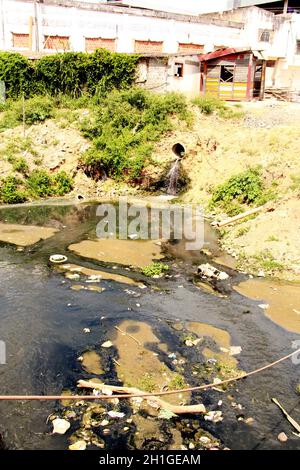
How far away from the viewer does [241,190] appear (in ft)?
51.0

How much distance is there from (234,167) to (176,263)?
6.41m

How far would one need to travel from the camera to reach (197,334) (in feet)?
28.8

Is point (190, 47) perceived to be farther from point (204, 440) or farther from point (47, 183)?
point (204, 440)

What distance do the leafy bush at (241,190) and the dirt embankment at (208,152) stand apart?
368 millimetres

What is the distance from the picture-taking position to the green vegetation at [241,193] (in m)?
15.1

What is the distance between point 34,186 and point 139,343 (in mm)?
11002

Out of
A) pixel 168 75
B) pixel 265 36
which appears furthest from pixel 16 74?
pixel 265 36

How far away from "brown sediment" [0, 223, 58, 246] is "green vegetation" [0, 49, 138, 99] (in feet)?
30.7

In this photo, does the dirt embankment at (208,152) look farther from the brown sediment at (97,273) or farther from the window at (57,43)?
the window at (57,43)

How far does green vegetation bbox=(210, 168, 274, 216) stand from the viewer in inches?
593

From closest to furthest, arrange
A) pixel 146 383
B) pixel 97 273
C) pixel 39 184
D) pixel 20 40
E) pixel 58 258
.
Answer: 1. pixel 146 383
2. pixel 97 273
3. pixel 58 258
4. pixel 39 184
5. pixel 20 40
